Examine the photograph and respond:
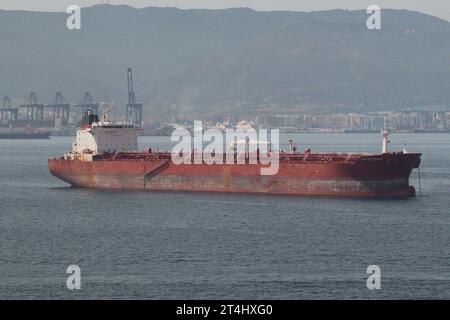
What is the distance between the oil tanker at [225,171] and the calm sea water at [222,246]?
1291mm

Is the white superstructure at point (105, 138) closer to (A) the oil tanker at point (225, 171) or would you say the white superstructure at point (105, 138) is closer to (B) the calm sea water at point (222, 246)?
(A) the oil tanker at point (225, 171)

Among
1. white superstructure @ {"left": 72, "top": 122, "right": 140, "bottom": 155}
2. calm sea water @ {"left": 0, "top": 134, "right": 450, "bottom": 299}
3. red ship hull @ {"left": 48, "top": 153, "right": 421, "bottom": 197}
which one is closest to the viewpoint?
calm sea water @ {"left": 0, "top": 134, "right": 450, "bottom": 299}

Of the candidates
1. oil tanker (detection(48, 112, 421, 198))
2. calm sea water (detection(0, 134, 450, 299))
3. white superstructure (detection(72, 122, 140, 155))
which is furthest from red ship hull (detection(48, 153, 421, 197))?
white superstructure (detection(72, 122, 140, 155))

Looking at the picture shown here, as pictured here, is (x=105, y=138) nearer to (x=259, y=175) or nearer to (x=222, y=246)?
(x=259, y=175)

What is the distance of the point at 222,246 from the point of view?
1531 inches

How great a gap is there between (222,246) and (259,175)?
1717 cm

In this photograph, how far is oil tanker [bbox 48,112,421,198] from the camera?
5312 cm

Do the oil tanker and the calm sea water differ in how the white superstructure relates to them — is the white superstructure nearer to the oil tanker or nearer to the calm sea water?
the oil tanker

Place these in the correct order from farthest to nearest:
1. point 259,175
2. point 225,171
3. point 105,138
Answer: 1. point 105,138
2. point 225,171
3. point 259,175

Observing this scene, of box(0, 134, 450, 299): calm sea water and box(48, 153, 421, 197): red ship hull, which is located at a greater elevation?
box(48, 153, 421, 197): red ship hull

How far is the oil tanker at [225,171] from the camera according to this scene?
53.1 meters

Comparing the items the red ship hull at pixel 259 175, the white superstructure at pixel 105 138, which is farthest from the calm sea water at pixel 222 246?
the white superstructure at pixel 105 138

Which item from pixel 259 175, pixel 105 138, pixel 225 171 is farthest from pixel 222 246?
pixel 105 138
